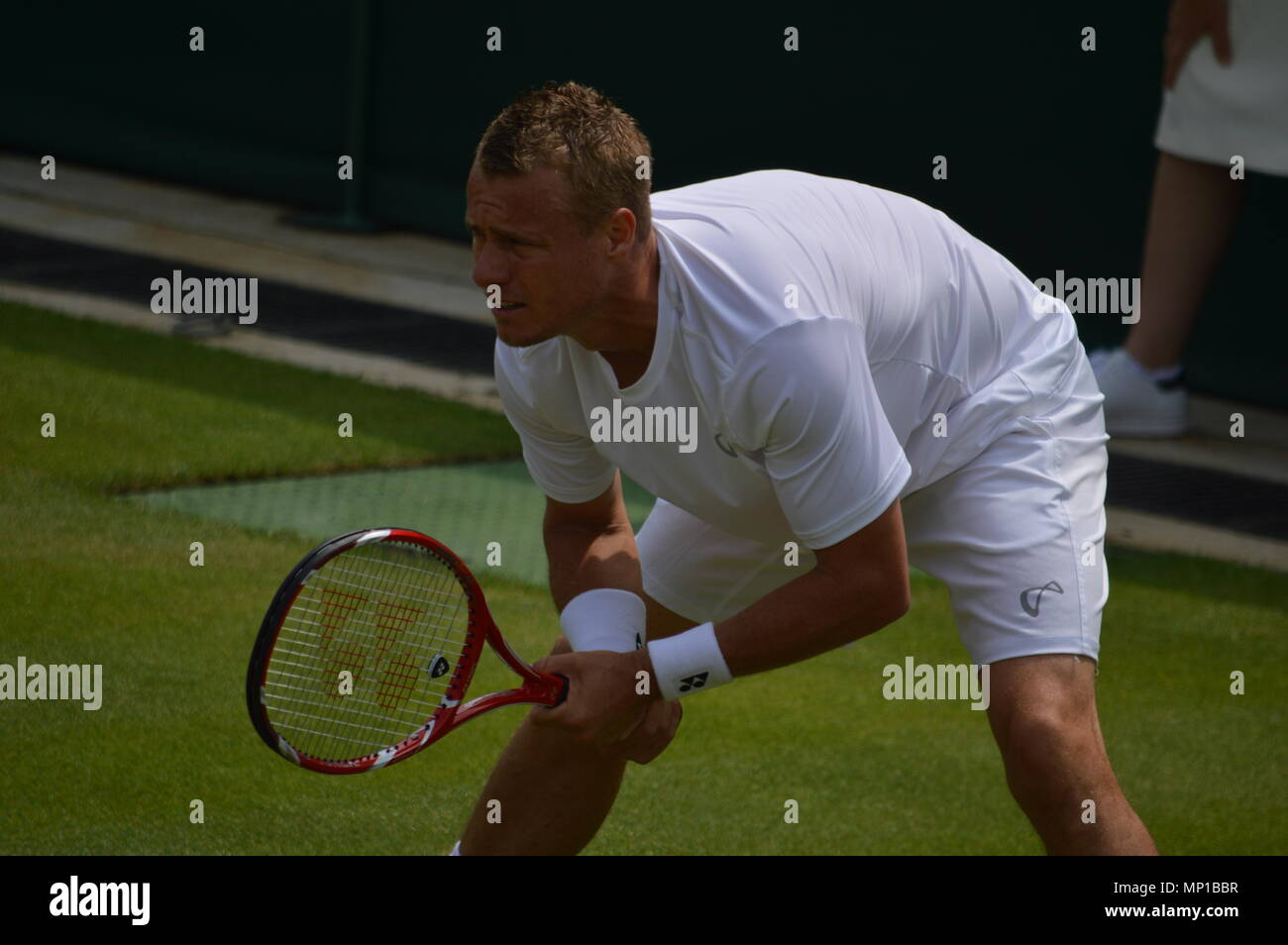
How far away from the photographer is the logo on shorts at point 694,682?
11.3 ft

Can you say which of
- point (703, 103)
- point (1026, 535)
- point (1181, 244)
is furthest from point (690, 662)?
point (703, 103)

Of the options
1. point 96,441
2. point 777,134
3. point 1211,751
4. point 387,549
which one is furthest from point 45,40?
point 1211,751

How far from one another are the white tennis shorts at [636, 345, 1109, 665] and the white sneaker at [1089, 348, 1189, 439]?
4.38 meters

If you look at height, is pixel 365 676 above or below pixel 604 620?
below

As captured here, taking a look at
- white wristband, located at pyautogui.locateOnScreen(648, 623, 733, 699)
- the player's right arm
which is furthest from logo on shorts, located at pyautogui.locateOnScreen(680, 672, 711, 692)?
the player's right arm

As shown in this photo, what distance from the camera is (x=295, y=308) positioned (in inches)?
369

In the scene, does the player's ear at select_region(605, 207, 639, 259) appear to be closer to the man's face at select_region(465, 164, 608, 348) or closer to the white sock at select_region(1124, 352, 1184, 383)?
the man's face at select_region(465, 164, 608, 348)

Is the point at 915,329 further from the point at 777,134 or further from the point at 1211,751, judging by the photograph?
the point at 777,134

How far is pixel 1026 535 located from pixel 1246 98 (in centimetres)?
486

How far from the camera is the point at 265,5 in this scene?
437 inches

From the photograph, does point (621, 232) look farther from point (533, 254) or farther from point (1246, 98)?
point (1246, 98)

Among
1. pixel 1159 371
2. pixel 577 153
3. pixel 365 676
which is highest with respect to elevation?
pixel 577 153

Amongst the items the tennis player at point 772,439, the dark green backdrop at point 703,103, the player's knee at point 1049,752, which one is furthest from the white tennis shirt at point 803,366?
the dark green backdrop at point 703,103

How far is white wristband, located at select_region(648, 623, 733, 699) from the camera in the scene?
3.43 meters
